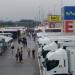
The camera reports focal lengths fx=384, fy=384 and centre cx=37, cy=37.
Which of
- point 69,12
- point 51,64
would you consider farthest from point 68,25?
point 51,64

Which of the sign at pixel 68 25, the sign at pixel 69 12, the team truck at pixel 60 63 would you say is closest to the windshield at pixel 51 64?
the team truck at pixel 60 63

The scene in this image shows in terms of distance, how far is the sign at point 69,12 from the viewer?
108 ft

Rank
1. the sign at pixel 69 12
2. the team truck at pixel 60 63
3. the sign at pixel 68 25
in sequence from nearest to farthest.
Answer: the team truck at pixel 60 63, the sign at pixel 69 12, the sign at pixel 68 25

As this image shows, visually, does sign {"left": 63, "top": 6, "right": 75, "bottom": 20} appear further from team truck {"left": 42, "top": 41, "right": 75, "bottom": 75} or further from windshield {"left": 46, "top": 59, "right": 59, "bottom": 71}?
windshield {"left": 46, "top": 59, "right": 59, "bottom": 71}

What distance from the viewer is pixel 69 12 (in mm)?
33188

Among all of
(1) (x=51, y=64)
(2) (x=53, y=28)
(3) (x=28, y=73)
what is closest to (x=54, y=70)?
(1) (x=51, y=64)

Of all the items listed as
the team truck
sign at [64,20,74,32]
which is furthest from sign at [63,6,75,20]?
the team truck

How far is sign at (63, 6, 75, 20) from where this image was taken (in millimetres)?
32959

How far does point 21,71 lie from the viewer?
28.7 m

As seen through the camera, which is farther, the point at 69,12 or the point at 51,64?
the point at 69,12

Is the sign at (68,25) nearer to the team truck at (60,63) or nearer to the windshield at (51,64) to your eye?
the team truck at (60,63)

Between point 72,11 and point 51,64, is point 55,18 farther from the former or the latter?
point 51,64

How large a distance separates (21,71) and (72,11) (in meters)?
7.97

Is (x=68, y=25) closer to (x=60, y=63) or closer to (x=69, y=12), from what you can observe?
(x=69, y=12)
